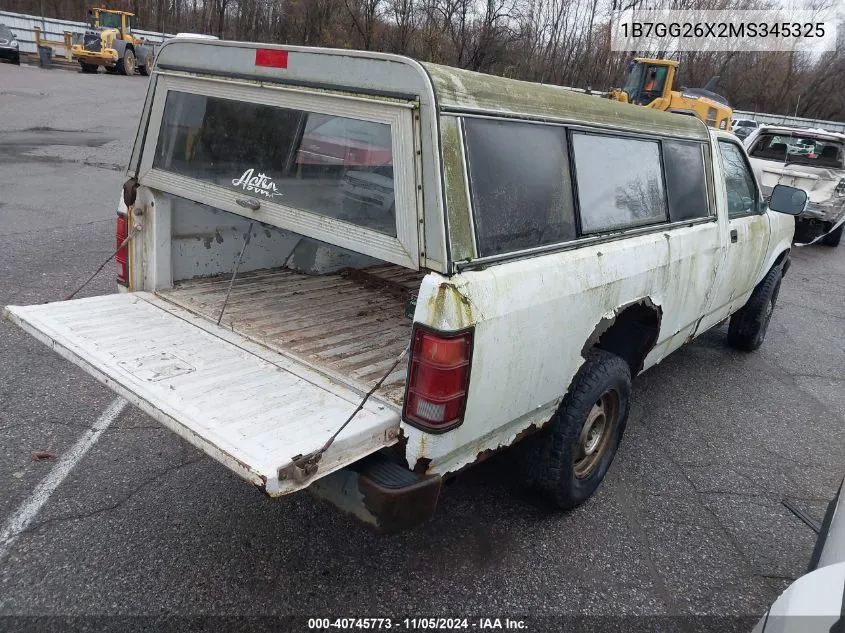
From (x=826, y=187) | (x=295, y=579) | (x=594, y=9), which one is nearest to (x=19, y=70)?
(x=826, y=187)

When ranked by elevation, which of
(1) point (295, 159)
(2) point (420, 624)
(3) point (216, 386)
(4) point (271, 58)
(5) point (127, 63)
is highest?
(4) point (271, 58)

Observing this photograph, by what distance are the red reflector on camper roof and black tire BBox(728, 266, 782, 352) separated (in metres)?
4.57

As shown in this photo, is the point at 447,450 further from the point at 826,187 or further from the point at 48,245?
the point at 826,187

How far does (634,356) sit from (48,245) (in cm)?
591

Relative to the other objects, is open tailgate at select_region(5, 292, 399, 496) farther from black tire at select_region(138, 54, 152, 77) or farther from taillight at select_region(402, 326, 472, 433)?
black tire at select_region(138, 54, 152, 77)

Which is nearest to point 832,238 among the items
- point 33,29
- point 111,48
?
point 111,48

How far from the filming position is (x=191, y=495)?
3.23 metres

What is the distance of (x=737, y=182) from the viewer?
4848 millimetres

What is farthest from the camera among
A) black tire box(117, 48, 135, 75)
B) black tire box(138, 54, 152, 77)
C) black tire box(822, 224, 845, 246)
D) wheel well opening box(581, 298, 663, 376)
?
black tire box(138, 54, 152, 77)

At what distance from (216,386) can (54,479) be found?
125 centimetres

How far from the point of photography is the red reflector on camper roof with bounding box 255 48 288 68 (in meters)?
2.76

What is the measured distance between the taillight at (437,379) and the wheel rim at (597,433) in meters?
1.18

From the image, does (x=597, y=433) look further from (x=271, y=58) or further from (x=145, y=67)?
(x=145, y=67)

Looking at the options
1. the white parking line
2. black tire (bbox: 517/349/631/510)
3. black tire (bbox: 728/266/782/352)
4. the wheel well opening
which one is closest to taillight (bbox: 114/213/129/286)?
the white parking line
